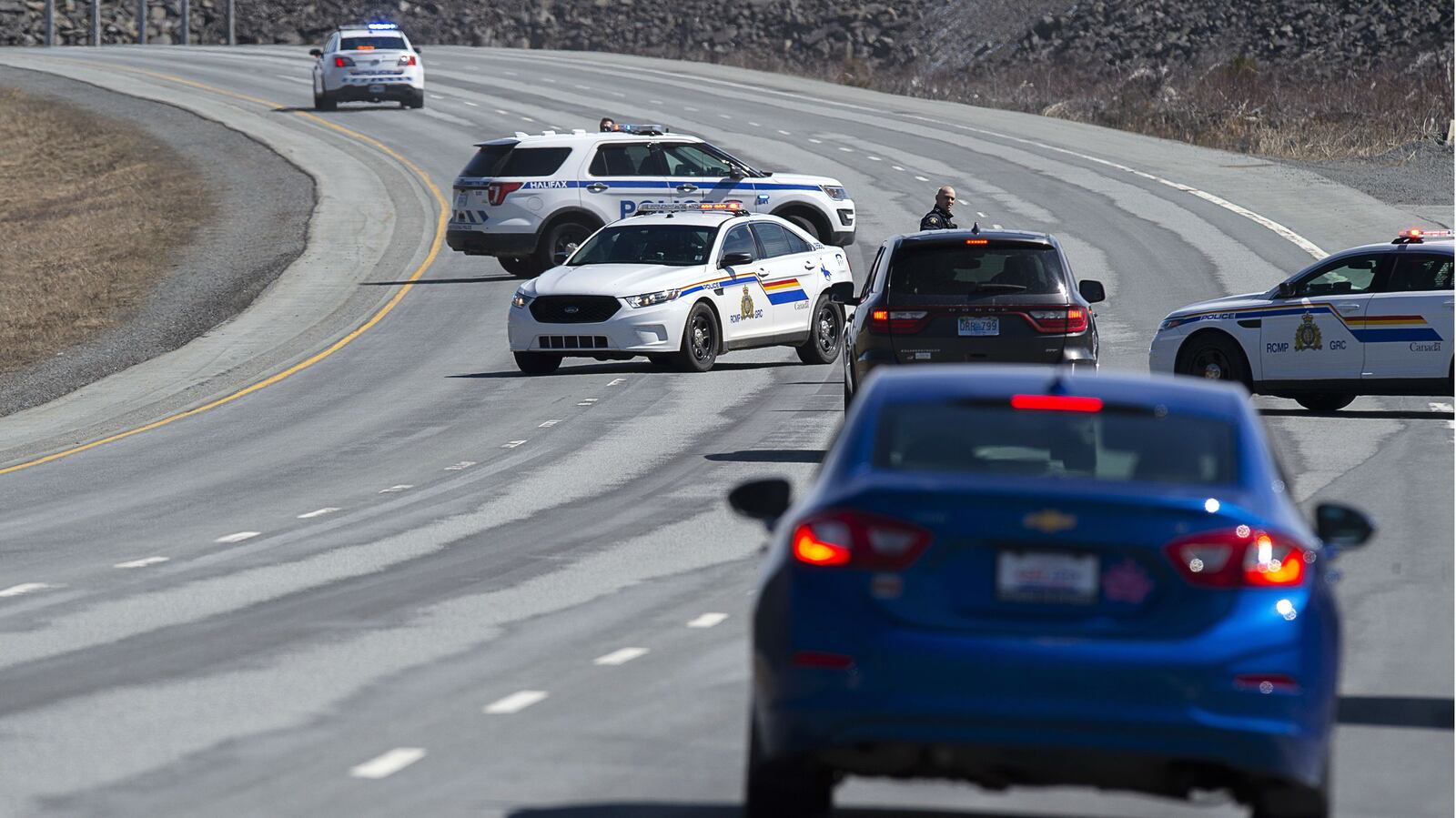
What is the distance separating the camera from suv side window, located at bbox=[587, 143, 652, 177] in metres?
31.5

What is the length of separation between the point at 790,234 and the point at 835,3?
2339 inches

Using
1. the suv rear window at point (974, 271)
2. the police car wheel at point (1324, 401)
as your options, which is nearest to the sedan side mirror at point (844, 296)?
the suv rear window at point (974, 271)

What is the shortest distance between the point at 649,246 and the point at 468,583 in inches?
504

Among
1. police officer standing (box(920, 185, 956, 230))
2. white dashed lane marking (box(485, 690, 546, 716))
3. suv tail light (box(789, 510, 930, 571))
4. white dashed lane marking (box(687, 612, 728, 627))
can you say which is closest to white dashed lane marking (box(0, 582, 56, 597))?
white dashed lane marking (box(687, 612, 728, 627))

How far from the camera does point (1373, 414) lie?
68.9ft

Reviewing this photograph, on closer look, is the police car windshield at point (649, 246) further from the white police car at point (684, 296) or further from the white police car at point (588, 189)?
the white police car at point (588, 189)

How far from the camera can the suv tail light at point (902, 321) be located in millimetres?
17516

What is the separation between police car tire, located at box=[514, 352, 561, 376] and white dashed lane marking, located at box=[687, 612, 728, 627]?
533 inches

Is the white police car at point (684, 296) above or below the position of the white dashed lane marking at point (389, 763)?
below

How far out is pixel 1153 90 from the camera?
62406mm

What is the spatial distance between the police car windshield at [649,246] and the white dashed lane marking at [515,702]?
605 inches

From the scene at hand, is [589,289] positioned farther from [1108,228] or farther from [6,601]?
[1108,228]

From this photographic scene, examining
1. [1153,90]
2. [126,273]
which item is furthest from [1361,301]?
[1153,90]

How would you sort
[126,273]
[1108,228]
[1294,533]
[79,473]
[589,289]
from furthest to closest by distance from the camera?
[1108,228] → [126,273] → [589,289] → [79,473] → [1294,533]
